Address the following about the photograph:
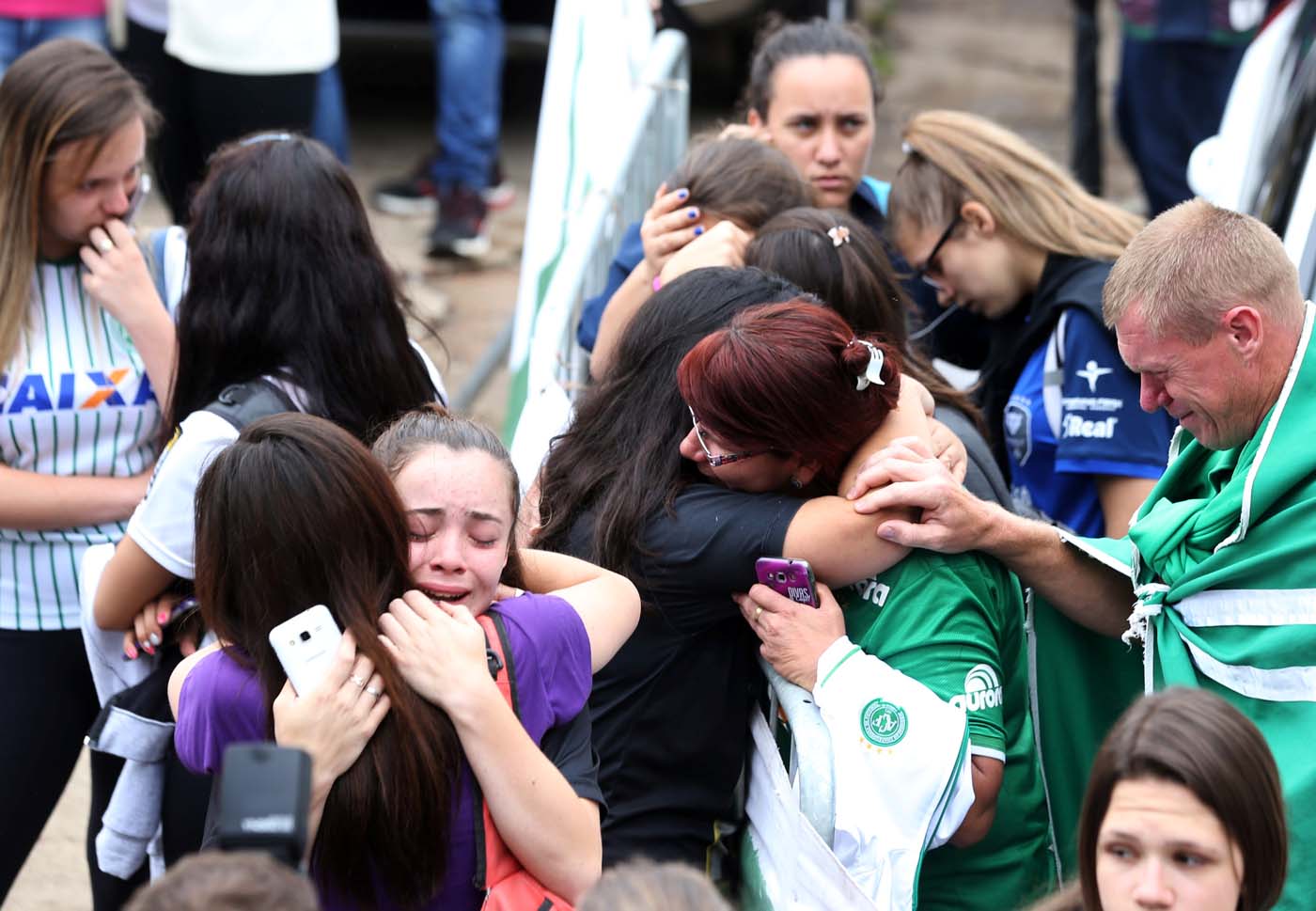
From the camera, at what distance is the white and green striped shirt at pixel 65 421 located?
3115mm

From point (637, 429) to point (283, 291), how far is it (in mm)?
705

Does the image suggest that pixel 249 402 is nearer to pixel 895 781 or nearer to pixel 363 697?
pixel 363 697

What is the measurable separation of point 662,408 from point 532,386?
1020 mm

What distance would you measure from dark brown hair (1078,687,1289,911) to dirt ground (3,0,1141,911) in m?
2.90

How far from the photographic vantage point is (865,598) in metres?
2.66

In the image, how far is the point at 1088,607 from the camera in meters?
2.75

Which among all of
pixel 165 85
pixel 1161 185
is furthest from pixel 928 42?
pixel 165 85

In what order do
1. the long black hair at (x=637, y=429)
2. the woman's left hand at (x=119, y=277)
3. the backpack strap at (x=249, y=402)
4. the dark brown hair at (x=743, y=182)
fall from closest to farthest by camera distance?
the long black hair at (x=637, y=429) → the backpack strap at (x=249, y=402) → the woman's left hand at (x=119, y=277) → the dark brown hair at (x=743, y=182)

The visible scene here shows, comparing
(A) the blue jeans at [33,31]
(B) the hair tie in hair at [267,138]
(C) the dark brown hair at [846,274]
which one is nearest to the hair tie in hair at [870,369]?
(C) the dark brown hair at [846,274]

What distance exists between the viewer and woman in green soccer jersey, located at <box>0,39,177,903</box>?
3117 millimetres

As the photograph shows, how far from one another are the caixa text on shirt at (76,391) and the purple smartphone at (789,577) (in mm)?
1362

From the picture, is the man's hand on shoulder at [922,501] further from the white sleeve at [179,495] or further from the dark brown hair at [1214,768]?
the white sleeve at [179,495]

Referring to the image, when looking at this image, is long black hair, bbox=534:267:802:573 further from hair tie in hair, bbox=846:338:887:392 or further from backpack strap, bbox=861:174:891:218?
backpack strap, bbox=861:174:891:218

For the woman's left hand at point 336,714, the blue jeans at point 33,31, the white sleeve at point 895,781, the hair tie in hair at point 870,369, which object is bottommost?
the blue jeans at point 33,31
